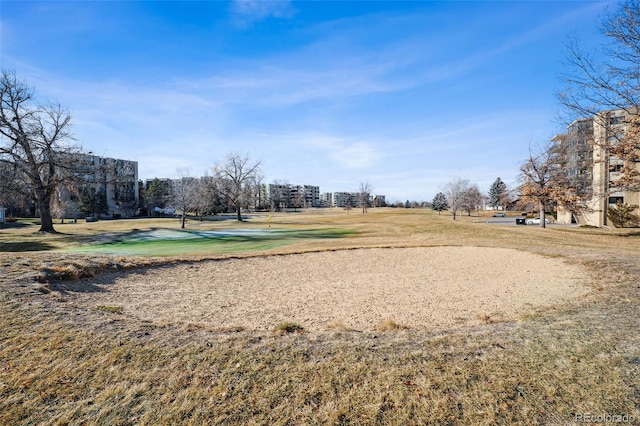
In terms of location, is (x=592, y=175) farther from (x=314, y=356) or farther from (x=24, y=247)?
(x=24, y=247)

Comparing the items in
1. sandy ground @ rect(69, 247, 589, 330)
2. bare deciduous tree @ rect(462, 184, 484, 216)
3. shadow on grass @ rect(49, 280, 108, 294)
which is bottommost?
sandy ground @ rect(69, 247, 589, 330)

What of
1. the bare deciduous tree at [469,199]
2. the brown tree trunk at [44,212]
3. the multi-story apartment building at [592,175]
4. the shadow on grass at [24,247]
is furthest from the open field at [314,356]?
the bare deciduous tree at [469,199]

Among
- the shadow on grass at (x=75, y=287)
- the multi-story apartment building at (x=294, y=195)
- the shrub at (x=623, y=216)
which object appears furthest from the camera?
the multi-story apartment building at (x=294, y=195)

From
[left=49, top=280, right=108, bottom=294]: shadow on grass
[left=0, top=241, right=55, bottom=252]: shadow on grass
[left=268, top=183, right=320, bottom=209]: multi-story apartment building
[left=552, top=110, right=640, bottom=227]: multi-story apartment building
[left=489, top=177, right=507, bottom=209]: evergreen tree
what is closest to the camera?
[left=49, top=280, right=108, bottom=294]: shadow on grass


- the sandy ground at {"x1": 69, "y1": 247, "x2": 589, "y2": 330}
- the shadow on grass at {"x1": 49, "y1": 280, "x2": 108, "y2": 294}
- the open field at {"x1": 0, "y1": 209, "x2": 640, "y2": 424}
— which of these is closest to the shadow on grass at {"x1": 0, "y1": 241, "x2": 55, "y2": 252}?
the open field at {"x1": 0, "y1": 209, "x2": 640, "y2": 424}

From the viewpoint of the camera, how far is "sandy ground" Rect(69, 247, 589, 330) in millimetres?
7594

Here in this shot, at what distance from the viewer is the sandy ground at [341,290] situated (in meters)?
7.59

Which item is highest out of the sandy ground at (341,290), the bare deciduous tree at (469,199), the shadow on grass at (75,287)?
the bare deciduous tree at (469,199)

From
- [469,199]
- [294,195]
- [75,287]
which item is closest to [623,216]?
[469,199]

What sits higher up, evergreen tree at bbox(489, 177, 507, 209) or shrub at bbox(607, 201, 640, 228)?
evergreen tree at bbox(489, 177, 507, 209)

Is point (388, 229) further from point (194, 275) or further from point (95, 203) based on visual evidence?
point (95, 203)

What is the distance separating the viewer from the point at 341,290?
10383mm

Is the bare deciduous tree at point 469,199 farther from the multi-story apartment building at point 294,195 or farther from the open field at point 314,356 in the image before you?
the multi-story apartment building at point 294,195

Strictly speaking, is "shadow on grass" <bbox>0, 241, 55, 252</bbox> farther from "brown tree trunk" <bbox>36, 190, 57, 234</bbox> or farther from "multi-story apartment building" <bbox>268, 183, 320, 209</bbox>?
"multi-story apartment building" <bbox>268, 183, 320, 209</bbox>
